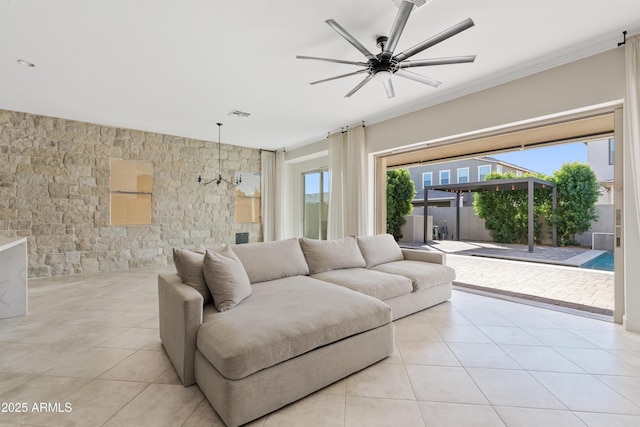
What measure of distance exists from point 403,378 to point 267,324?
99 cm

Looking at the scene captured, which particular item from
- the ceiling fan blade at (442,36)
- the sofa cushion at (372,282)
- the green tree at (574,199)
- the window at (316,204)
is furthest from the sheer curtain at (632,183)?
the green tree at (574,199)

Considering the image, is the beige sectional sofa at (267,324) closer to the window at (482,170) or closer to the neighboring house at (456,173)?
the neighboring house at (456,173)

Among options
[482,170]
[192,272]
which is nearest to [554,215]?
[482,170]

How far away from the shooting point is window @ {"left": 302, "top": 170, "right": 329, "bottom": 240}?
6.95 metres

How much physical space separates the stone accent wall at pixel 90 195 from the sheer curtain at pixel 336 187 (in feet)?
9.03

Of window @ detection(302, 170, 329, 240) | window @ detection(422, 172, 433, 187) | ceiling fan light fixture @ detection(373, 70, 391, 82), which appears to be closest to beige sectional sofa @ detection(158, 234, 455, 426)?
ceiling fan light fixture @ detection(373, 70, 391, 82)

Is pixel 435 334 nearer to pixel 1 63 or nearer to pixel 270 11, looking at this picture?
pixel 270 11

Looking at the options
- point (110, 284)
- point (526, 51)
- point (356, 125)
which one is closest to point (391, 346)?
point (526, 51)

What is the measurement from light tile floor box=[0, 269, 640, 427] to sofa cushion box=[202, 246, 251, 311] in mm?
552

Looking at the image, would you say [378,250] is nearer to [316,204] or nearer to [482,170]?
[316,204]

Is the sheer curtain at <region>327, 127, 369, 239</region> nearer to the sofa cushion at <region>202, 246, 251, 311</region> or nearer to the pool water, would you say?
the sofa cushion at <region>202, 246, 251, 311</region>

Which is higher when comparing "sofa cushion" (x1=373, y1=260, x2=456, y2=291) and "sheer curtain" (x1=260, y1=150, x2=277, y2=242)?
"sheer curtain" (x1=260, y1=150, x2=277, y2=242)

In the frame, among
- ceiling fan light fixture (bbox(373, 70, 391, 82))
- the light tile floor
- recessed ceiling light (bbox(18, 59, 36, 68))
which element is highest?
recessed ceiling light (bbox(18, 59, 36, 68))

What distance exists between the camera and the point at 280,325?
5.42ft
